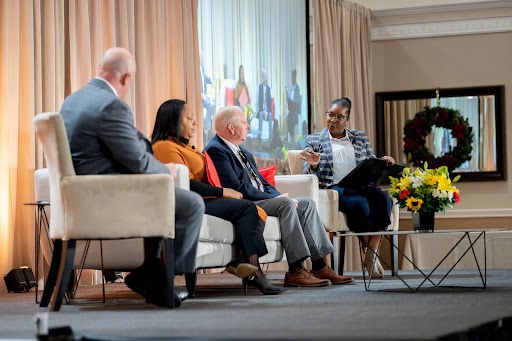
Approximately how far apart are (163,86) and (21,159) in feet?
4.72

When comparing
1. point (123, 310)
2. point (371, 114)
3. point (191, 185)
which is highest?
point (371, 114)

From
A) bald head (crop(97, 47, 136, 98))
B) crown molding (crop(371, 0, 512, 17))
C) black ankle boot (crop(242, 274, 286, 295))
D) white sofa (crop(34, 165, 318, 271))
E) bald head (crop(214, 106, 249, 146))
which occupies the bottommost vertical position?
black ankle boot (crop(242, 274, 286, 295))

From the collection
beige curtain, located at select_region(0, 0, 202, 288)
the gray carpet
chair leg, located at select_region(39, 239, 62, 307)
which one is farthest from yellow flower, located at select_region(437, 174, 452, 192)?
beige curtain, located at select_region(0, 0, 202, 288)

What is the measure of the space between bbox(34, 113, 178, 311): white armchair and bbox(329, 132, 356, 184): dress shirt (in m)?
2.91

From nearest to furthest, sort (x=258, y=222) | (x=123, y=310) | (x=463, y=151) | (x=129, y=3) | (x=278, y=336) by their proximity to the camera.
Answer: (x=278, y=336) → (x=123, y=310) → (x=258, y=222) → (x=129, y=3) → (x=463, y=151)

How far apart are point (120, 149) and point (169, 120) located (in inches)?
38.1

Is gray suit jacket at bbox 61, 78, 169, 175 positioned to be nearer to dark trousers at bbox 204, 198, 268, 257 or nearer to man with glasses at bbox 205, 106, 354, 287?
dark trousers at bbox 204, 198, 268, 257

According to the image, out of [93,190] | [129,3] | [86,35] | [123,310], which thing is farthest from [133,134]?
[129,3]

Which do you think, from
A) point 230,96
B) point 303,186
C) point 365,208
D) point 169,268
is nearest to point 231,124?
point 303,186

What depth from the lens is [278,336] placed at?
86.4 inches

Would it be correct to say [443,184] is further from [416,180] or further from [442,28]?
[442,28]

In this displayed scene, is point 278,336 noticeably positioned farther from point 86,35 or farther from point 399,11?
point 399,11

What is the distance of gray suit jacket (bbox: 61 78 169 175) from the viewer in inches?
136

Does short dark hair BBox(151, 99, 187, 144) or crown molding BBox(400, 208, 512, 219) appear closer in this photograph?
short dark hair BBox(151, 99, 187, 144)
